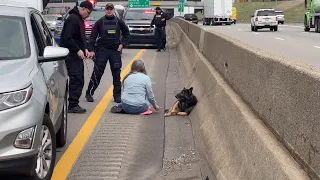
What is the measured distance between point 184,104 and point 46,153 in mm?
3779

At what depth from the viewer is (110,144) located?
6754 millimetres

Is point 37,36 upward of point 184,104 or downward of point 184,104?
upward

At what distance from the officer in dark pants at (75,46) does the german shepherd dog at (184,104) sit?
157 centimetres

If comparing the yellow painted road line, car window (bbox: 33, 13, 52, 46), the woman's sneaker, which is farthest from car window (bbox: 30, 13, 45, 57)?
the woman's sneaker

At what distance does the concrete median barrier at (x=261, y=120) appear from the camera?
3.21 metres

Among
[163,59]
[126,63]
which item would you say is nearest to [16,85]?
[126,63]

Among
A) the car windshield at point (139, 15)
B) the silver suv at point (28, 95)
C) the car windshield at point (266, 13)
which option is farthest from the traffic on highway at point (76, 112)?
the car windshield at point (266, 13)

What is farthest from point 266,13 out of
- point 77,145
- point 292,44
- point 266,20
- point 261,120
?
point 261,120

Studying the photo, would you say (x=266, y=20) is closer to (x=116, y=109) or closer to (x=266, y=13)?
(x=266, y=13)

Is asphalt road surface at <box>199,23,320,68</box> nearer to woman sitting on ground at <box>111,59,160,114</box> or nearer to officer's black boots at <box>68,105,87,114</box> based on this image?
woman sitting on ground at <box>111,59,160,114</box>

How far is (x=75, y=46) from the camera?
8.77 m

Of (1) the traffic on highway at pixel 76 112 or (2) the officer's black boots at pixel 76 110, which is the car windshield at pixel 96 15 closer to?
(1) the traffic on highway at pixel 76 112

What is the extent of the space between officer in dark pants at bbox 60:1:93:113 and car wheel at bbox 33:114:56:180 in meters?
3.77

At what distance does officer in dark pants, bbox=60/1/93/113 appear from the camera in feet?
29.0
